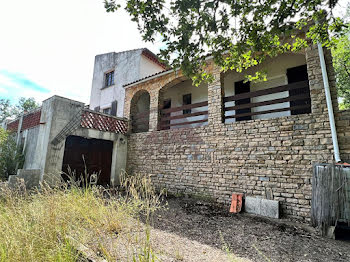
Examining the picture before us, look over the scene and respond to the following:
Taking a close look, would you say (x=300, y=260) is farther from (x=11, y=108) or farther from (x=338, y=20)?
(x=11, y=108)

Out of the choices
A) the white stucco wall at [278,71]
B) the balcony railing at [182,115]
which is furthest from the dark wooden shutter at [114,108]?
the white stucco wall at [278,71]

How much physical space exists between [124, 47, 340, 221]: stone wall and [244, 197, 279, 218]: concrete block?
18cm

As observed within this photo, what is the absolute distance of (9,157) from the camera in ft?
22.2

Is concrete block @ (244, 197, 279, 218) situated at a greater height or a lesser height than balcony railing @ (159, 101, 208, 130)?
lesser

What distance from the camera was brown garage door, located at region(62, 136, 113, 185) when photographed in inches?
283

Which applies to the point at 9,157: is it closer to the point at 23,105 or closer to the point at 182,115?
the point at 182,115

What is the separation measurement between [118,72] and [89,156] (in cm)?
655

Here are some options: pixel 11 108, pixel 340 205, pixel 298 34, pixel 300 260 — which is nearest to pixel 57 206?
pixel 300 260

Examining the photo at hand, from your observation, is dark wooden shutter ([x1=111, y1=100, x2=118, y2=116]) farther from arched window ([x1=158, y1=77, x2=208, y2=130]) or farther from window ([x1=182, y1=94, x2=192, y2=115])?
window ([x1=182, y1=94, x2=192, y2=115])

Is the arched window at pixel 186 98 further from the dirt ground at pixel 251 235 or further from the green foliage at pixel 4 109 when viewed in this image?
the green foliage at pixel 4 109

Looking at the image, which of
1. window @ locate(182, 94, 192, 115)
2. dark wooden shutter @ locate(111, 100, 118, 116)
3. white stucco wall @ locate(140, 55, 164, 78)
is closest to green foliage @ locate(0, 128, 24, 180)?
dark wooden shutter @ locate(111, 100, 118, 116)

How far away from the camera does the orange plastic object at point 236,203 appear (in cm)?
497

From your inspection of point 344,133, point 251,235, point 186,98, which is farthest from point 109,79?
point 344,133

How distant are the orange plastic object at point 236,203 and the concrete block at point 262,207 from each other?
0.17 m
